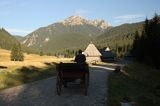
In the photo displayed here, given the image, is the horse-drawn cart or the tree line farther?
the tree line

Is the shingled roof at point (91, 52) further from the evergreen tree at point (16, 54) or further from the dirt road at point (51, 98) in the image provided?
the dirt road at point (51, 98)

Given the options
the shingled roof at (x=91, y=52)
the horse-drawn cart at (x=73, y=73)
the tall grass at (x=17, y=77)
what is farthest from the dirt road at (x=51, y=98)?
the shingled roof at (x=91, y=52)

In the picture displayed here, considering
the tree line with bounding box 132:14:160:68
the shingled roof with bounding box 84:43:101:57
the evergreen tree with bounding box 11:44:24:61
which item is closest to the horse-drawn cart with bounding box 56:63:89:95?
the tree line with bounding box 132:14:160:68

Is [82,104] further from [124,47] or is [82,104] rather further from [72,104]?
[124,47]

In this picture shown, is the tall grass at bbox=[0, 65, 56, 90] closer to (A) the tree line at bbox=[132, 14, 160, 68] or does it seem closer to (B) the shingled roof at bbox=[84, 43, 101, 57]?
(A) the tree line at bbox=[132, 14, 160, 68]

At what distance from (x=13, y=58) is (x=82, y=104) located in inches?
5157

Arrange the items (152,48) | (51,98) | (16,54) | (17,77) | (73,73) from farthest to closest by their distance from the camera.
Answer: (16,54)
(152,48)
(17,77)
(73,73)
(51,98)

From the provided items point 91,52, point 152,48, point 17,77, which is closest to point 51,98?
point 17,77

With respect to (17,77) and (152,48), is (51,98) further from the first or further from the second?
(152,48)

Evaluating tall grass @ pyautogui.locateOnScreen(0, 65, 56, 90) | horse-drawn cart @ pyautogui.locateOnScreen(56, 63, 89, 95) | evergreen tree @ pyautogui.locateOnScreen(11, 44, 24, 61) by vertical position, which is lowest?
tall grass @ pyautogui.locateOnScreen(0, 65, 56, 90)

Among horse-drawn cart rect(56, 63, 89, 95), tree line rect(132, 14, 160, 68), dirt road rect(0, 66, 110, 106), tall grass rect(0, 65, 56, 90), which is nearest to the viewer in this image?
dirt road rect(0, 66, 110, 106)

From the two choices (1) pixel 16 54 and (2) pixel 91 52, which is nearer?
(2) pixel 91 52

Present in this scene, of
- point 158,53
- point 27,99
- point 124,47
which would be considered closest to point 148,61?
point 158,53

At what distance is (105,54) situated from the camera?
118188mm
